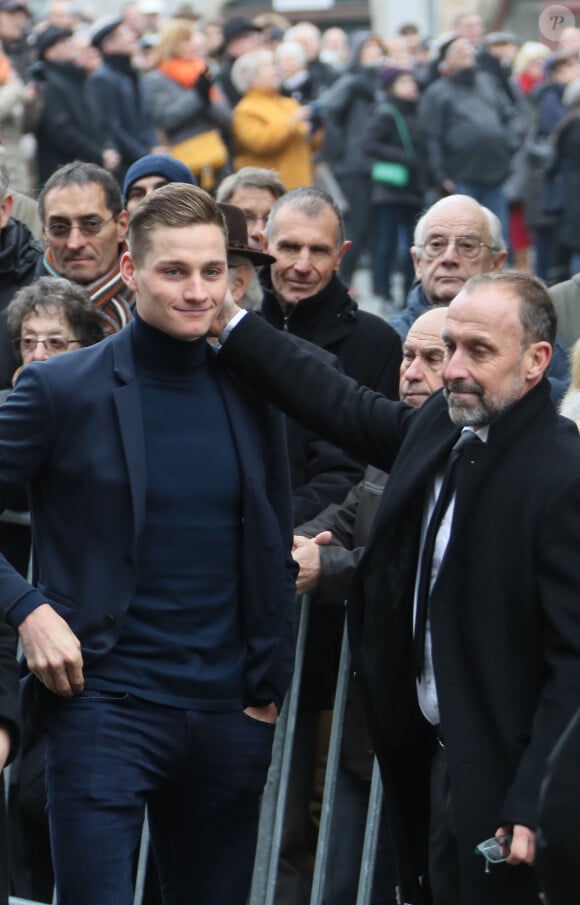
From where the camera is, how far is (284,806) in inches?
198

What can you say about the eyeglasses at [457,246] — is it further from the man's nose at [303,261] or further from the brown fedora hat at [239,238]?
the brown fedora hat at [239,238]

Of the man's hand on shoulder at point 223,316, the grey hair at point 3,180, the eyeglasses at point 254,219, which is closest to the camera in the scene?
the man's hand on shoulder at point 223,316

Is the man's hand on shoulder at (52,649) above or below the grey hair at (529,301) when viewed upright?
below

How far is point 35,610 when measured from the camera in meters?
3.99

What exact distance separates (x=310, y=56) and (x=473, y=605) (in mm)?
13801

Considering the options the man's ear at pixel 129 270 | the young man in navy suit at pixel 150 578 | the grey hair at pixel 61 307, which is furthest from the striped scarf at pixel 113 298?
the young man in navy suit at pixel 150 578

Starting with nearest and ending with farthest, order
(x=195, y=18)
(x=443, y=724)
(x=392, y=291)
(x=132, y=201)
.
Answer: (x=443, y=724), (x=132, y=201), (x=195, y=18), (x=392, y=291)

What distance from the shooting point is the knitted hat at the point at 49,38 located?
11636 millimetres

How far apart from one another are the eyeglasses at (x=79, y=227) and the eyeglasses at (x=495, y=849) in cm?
313

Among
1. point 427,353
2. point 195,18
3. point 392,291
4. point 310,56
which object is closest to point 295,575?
point 427,353

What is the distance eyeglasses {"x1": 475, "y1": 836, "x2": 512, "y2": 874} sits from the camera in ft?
12.7

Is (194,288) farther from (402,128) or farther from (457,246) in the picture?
(402,128)

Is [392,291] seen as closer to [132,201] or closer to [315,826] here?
[132,201]

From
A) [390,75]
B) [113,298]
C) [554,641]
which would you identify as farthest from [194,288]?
[390,75]
